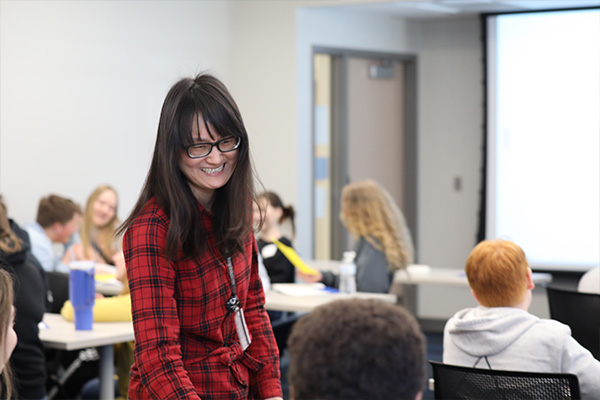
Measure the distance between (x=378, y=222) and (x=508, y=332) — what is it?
2.33 metres

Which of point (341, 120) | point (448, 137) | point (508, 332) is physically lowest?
point (508, 332)

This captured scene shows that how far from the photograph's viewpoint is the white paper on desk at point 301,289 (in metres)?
4.68

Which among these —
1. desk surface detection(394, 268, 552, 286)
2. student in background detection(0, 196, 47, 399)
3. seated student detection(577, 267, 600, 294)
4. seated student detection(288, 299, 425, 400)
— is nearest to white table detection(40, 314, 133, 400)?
student in background detection(0, 196, 47, 399)

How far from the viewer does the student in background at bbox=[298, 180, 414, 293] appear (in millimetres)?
4637

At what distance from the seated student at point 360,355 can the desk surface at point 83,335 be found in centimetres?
244

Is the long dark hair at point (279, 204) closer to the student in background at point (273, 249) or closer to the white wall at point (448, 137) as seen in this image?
the student in background at point (273, 249)

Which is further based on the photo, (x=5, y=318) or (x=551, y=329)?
(x=551, y=329)

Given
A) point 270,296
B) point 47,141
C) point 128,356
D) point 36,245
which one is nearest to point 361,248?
point 270,296

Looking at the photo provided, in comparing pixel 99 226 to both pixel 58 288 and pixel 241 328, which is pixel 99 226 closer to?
pixel 58 288

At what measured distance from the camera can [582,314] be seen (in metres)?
3.18

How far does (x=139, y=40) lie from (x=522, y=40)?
10.2 ft

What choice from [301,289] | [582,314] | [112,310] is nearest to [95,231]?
[301,289]

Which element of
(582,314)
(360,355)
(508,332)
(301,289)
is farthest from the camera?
(301,289)

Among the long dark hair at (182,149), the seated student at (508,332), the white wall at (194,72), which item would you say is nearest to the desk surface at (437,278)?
the white wall at (194,72)
